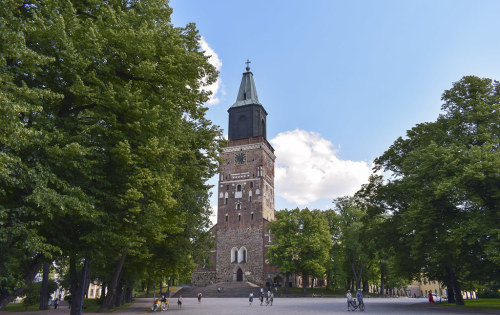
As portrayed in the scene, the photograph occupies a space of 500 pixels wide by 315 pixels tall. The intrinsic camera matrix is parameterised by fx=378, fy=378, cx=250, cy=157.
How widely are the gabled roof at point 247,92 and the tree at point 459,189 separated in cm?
4474

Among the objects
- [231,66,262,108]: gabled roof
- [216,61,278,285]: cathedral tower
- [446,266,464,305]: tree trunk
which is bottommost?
[446,266,464,305]: tree trunk

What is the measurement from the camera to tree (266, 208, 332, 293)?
49656 mm

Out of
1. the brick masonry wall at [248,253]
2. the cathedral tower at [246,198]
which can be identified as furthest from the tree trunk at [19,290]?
the brick masonry wall at [248,253]

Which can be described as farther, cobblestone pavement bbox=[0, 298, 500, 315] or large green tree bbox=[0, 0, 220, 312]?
cobblestone pavement bbox=[0, 298, 500, 315]

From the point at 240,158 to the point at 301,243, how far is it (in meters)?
21.2

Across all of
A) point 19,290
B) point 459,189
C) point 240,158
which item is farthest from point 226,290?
point 19,290

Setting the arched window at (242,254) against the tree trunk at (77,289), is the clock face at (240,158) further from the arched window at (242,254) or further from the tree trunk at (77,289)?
the tree trunk at (77,289)

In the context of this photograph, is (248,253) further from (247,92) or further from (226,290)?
(247,92)

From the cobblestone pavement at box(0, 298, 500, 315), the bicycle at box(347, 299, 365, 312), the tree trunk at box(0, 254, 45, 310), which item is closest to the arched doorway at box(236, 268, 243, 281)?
the cobblestone pavement at box(0, 298, 500, 315)

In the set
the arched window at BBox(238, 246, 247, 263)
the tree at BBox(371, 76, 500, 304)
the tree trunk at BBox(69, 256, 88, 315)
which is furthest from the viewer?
the arched window at BBox(238, 246, 247, 263)

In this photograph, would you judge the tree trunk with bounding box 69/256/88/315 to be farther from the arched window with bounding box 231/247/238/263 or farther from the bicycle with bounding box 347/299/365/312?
the arched window with bounding box 231/247/238/263

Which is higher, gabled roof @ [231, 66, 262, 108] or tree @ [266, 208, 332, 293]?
gabled roof @ [231, 66, 262, 108]

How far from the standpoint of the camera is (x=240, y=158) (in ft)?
217

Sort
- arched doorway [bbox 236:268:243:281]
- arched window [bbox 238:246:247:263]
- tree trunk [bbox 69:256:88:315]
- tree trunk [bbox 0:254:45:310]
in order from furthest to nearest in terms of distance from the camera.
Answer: arched window [bbox 238:246:247:263] < arched doorway [bbox 236:268:243:281] < tree trunk [bbox 69:256:88:315] < tree trunk [bbox 0:254:45:310]
